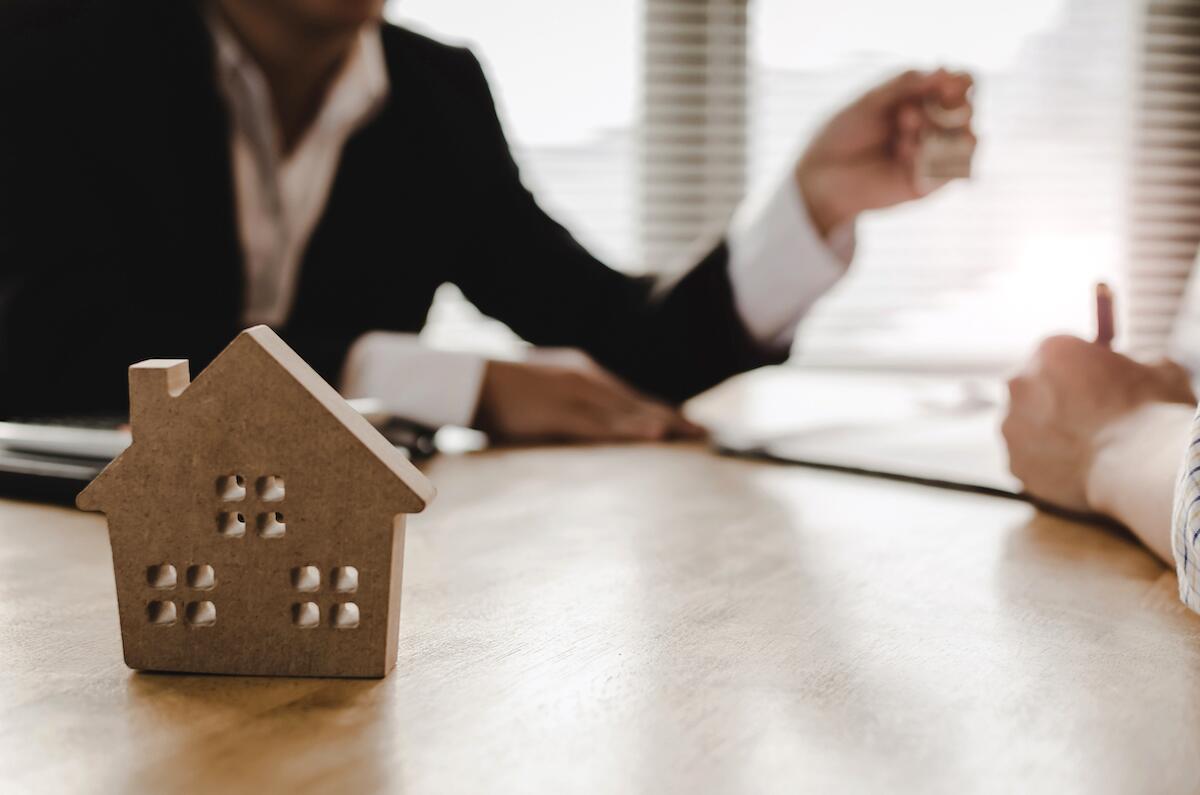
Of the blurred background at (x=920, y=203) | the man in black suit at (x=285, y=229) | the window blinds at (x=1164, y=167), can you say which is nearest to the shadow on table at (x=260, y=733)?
the man in black suit at (x=285, y=229)

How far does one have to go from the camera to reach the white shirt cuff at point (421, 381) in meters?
1.00

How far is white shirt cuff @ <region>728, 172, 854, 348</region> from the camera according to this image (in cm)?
114

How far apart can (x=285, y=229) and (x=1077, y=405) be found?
3.62 feet

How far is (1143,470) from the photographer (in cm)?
56

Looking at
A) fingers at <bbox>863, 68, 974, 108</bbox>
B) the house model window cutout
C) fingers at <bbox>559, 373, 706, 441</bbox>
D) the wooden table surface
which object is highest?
fingers at <bbox>863, 68, 974, 108</bbox>

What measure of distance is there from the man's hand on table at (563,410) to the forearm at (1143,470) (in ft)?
1.51

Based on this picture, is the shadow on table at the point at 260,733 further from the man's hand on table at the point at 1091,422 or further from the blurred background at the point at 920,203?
the blurred background at the point at 920,203

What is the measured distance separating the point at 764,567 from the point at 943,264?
77.1 inches

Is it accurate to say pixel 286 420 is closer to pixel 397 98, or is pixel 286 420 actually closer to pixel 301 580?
pixel 301 580

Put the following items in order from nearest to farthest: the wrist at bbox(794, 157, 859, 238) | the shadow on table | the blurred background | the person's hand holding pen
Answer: the shadow on table → the person's hand holding pen → the wrist at bbox(794, 157, 859, 238) → the blurred background

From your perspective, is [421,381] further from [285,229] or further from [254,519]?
[254,519]

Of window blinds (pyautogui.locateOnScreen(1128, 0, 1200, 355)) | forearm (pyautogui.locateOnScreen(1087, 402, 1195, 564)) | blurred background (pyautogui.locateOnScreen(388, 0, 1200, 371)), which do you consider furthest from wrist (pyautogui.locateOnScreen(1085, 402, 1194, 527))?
window blinds (pyautogui.locateOnScreen(1128, 0, 1200, 355))

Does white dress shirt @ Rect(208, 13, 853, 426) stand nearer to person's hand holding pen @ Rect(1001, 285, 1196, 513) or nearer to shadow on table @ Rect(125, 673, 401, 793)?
person's hand holding pen @ Rect(1001, 285, 1196, 513)

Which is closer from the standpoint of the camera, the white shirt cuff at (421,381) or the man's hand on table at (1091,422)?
the man's hand on table at (1091,422)
